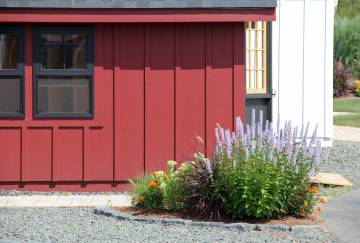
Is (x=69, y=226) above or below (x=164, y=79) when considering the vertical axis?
below

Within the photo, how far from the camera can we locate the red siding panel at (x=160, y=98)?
13.2 meters

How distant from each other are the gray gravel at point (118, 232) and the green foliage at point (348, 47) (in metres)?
24.9

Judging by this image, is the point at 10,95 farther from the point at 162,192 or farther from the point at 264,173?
the point at 264,173

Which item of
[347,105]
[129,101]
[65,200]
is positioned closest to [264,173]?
[65,200]

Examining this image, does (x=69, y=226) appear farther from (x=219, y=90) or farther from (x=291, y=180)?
(x=219, y=90)

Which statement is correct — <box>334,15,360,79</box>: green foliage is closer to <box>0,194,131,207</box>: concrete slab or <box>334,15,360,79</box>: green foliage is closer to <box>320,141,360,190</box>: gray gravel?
<box>320,141,360,190</box>: gray gravel

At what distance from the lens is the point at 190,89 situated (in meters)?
13.3

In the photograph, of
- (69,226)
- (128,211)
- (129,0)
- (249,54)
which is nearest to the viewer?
(69,226)

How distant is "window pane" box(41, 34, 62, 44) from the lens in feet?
43.0

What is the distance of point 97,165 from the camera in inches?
520

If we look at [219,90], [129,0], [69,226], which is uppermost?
[129,0]

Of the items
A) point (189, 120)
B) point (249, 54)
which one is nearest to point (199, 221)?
point (189, 120)

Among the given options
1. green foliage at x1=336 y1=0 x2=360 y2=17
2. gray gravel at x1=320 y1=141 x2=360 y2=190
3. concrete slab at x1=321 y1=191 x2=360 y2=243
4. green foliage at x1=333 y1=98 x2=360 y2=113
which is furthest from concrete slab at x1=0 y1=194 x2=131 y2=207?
green foliage at x1=336 y1=0 x2=360 y2=17

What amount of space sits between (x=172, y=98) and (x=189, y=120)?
390mm
